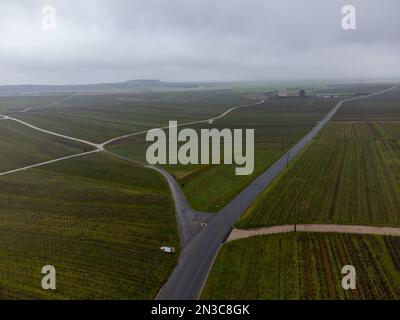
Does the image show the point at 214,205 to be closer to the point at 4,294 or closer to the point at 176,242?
the point at 176,242

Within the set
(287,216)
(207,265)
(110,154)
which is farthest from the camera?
(110,154)

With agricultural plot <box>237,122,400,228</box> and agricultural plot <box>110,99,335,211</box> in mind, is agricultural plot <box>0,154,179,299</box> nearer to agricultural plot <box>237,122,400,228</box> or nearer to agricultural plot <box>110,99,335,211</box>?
agricultural plot <box>110,99,335,211</box>

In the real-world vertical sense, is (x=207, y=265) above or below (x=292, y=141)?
below

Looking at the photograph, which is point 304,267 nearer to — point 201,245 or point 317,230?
point 317,230
